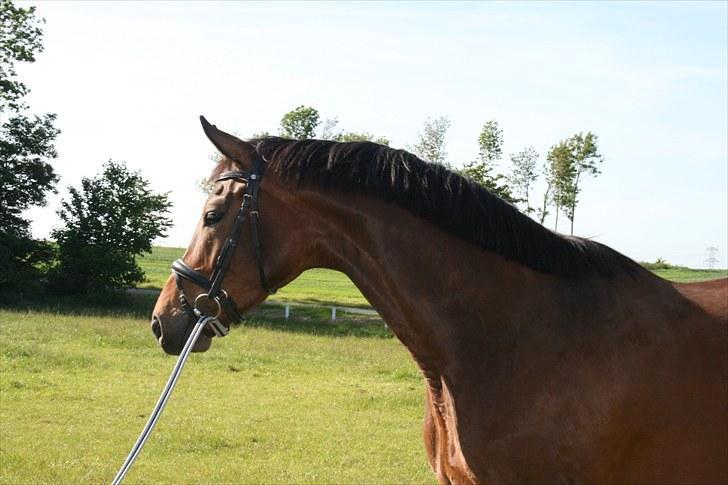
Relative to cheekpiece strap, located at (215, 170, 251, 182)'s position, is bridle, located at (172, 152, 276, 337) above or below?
below

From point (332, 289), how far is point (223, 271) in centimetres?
4477

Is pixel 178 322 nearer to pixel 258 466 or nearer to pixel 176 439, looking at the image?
pixel 258 466

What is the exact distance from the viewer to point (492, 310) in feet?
10.7

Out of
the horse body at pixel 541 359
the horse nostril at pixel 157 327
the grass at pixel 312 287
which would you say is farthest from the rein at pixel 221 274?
the grass at pixel 312 287

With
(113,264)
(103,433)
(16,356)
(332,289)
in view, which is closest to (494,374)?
(103,433)

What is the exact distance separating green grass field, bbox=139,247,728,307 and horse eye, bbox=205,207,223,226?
28838 mm

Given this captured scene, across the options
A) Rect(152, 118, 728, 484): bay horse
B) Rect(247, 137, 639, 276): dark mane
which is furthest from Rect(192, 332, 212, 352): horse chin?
Rect(247, 137, 639, 276): dark mane

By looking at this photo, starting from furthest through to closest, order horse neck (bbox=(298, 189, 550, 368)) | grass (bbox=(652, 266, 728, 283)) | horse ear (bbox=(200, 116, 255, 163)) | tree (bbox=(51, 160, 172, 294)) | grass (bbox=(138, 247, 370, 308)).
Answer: grass (bbox=(138, 247, 370, 308)) < tree (bbox=(51, 160, 172, 294)) < grass (bbox=(652, 266, 728, 283)) < horse ear (bbox=(200, 116, 255, 163)) < horse neck (bbox=(298, 189, 550, 368))

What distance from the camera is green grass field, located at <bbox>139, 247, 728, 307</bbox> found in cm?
3630

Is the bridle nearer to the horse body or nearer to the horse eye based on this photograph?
the horse eye

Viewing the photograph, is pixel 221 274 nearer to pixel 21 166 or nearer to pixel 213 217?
pixel 213 217

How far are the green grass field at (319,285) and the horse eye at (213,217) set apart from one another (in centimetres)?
2884

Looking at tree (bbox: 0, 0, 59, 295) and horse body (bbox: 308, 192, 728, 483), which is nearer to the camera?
horse body (bbox: 308, 192, 728, 483)

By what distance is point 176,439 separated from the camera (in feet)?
30.3
